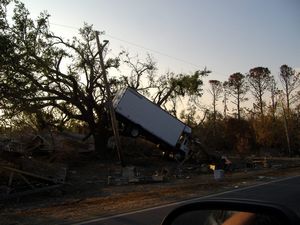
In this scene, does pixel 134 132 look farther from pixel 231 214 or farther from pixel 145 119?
pixel 231 214

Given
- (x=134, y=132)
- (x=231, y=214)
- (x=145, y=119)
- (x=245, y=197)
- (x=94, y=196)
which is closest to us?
(x=231, y=214)

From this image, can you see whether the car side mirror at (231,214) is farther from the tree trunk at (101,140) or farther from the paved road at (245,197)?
the tree trunk at (101,140)

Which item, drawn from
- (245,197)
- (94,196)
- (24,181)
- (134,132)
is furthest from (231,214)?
(134,132)

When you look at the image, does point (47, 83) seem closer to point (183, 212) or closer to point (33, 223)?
point (33, 223)

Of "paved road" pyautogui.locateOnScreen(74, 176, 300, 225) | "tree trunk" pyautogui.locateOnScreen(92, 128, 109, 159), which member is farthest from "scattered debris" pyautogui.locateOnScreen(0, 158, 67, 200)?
"tree trunk" pyautogui.locateOnScreen(92, 128, 109, 159)

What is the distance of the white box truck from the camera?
30.6 m

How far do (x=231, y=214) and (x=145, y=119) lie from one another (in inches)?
1099

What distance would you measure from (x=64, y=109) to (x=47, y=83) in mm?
2399

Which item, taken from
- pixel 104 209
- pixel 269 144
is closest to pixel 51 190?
pixel 104 209

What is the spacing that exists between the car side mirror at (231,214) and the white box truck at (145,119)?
27.0m

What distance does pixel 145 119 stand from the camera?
31141mm

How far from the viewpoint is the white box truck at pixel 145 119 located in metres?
30.6

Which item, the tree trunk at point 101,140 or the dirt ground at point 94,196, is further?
the tree trunk at point 101,140

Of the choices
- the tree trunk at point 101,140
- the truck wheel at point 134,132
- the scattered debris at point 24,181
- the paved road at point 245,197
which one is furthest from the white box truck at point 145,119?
the paved road at point 245,197
